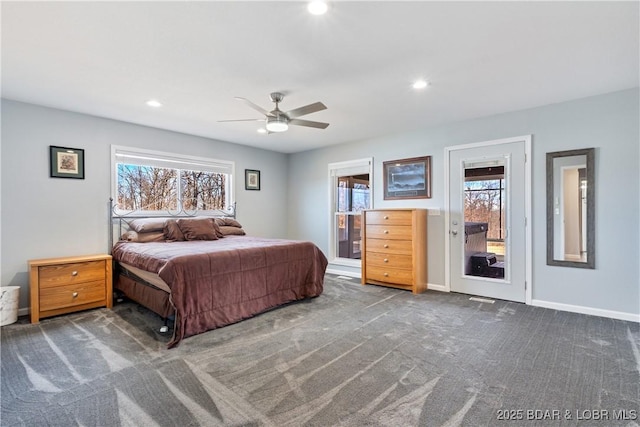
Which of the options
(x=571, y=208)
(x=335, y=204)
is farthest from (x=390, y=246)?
(x=571, y=208)

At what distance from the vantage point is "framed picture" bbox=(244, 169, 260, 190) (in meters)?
5.75

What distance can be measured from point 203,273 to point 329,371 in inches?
58.6

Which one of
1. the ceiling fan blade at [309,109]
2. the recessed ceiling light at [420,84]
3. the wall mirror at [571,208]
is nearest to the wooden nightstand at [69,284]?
the ceiling fan blade at [309,109]

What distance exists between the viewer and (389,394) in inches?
76.3

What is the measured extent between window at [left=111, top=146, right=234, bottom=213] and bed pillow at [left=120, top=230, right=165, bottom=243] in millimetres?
421

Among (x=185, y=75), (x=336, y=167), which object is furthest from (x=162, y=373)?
(x=336, y=167)

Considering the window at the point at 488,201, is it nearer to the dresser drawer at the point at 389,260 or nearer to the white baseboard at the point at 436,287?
the white baseboard at the point at 436,287

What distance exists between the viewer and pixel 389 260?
15.0ft

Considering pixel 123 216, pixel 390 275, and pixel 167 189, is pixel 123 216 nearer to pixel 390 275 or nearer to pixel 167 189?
pixel 167 189

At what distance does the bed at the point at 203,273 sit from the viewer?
2.83 meters

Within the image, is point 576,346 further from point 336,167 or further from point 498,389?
point 336,167

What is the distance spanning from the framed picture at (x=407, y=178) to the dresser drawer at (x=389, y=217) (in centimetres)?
50

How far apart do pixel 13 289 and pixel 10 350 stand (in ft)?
3.07

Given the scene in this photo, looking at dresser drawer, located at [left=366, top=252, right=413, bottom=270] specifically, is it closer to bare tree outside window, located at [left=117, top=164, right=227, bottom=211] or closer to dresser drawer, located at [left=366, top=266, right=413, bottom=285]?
dresser drawer, located at [left=366, top=266, right=413, bottom=285]
